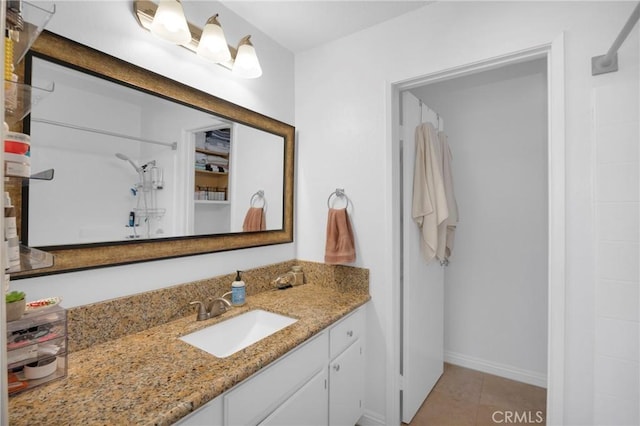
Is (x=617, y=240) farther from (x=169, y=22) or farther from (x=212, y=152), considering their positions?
(x=169, y=22)

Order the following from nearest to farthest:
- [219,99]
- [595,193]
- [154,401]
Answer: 1. [154,401]
2. [595,193]
3. [219,99]

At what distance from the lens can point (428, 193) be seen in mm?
1955

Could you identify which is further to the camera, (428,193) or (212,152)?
(428,193)

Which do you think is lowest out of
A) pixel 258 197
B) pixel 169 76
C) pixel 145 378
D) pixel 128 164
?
pixel 145 378

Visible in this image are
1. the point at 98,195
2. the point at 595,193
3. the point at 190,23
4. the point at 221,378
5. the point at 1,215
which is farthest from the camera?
the point at 190,23

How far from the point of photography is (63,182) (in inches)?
42.6

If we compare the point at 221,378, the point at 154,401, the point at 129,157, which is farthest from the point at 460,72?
the point at 154,401

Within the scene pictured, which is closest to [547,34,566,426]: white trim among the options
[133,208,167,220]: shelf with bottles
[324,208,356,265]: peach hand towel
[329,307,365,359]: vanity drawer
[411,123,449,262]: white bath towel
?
[411,123,449,262]: white bath towel

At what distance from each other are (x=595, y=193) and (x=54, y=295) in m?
2.13

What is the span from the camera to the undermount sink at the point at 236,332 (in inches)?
52.3

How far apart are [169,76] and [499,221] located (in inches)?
98.7

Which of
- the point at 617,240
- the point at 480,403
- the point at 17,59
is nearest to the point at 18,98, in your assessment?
the point at 17,59

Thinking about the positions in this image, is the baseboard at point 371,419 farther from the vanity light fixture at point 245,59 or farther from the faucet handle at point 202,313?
the vanity light fixture at point 245,59

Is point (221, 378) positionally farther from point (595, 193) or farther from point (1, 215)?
point (595, 193)
